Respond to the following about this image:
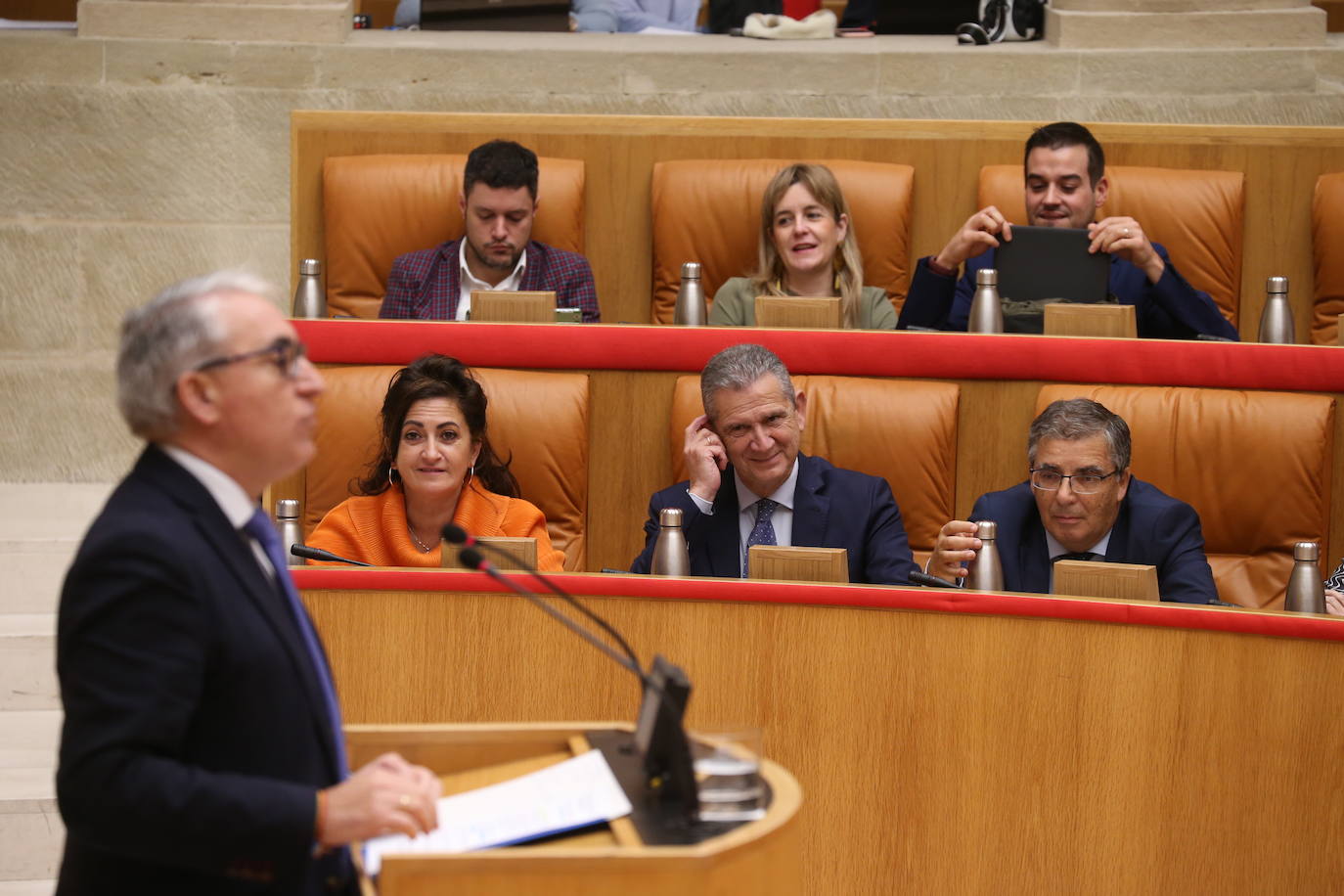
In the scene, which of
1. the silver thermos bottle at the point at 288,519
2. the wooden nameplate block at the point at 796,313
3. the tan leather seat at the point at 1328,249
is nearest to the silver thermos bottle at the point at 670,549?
the silver thermos bottle at the point at 288,519

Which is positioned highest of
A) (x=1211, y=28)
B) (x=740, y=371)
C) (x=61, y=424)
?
(x=1211, y=28)

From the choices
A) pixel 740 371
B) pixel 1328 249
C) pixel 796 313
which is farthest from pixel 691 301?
pixel 1328 249

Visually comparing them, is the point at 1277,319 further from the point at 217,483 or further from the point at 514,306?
the point at 217,483

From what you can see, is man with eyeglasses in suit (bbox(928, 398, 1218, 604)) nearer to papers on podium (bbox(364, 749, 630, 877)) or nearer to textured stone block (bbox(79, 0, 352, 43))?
papers on podium (bbox(364, 749, 630, 877))

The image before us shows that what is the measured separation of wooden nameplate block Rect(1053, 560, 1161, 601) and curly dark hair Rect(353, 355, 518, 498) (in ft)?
2.53

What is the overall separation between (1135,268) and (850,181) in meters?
0.50

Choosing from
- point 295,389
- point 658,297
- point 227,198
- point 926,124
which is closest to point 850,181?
point 926,124

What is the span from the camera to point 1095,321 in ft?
7.32

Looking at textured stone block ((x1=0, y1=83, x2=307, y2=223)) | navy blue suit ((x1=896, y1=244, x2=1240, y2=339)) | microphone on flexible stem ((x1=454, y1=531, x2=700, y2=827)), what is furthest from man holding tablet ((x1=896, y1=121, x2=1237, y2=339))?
microphone on flexible stem ((x1=454, y1=531, x2=700, y2=827))

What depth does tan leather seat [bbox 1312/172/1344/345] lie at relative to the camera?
2.66m

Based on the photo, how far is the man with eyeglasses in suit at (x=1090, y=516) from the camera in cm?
193

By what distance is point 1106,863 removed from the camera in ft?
5.34

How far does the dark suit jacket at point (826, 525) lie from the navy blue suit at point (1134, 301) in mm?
481

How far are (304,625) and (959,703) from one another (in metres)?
0.84
